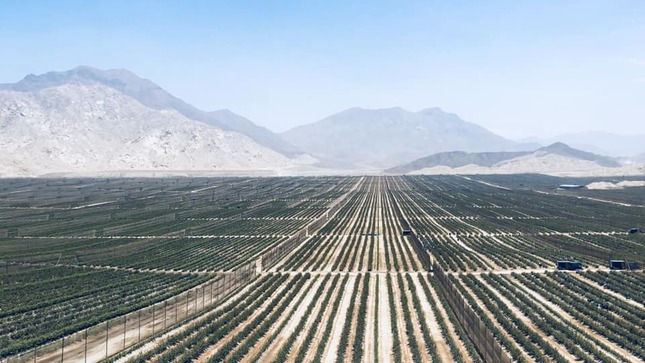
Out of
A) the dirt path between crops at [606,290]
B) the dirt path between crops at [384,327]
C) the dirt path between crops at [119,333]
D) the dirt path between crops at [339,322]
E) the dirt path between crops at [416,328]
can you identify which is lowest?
the dirt path between crops at [119,333]

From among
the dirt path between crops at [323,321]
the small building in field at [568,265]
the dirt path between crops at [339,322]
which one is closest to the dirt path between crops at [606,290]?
the small building in field at [568,265]

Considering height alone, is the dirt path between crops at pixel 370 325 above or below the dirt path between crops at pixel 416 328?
below

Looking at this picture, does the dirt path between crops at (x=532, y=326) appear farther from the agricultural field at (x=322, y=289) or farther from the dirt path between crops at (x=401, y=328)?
the dirt path between crops at (x=401, y=328)

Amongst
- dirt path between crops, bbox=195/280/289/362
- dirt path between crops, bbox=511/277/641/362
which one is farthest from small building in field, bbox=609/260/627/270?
dirt path between crops, bbox=195/280/289/362

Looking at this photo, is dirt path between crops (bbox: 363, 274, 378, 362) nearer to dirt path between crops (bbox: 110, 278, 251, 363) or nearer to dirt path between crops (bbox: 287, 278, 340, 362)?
dirt path between crops (bbox: 287, 278, 340, 362)

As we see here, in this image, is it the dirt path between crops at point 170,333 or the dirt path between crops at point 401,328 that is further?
the dirt path between crops at point 170,333

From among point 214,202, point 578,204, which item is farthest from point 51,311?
point 578,204

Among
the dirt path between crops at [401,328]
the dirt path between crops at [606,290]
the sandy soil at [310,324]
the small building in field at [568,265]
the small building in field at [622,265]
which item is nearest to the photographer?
the dirt path between crops at [401,328]

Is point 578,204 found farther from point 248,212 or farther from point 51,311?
point 51,311

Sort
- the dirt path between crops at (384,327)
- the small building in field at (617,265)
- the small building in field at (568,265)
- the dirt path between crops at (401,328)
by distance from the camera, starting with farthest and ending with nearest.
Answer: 1. the small building in field at (568,265)
2. the small building in field at (617,265)
3. the dirt path between crops at (384,327)
4. the dirt path between crops at (401,328)

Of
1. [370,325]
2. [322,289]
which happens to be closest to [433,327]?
[370,325]
